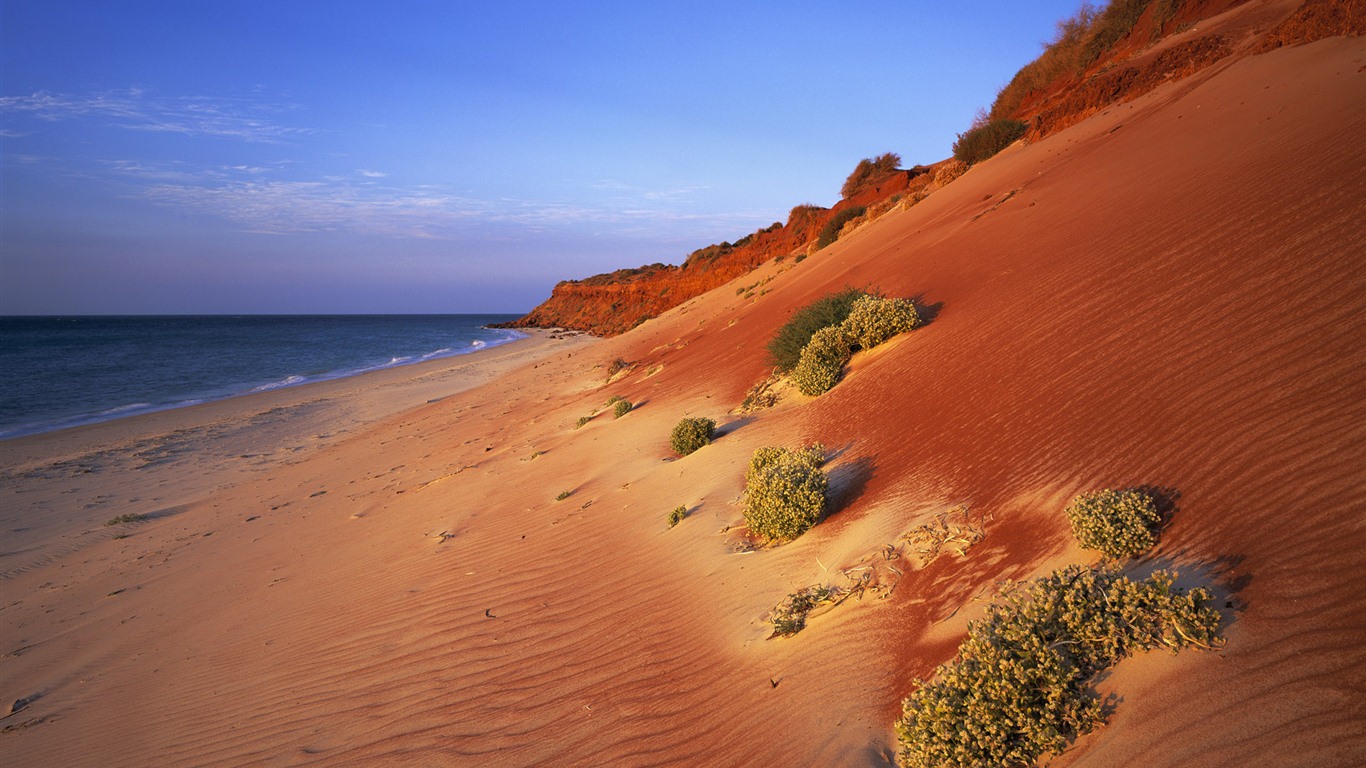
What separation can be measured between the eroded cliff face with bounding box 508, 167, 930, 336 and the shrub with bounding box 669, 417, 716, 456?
22.3 metres

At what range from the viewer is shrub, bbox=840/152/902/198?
37469 mm

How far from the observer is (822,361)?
949 centimetres

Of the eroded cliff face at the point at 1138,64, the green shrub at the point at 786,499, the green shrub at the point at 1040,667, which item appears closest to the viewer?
the green shrub at the point at 1040,667

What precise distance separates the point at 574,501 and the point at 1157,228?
7.72 metres

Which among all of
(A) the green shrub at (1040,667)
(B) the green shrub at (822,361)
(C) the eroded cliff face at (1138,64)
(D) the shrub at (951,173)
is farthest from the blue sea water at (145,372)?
(D) the shrub at (951,173)

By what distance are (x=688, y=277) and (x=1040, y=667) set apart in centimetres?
4708

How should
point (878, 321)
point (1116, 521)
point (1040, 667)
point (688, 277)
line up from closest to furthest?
point (1040, 667), point (1116, 521), point (878, 321), point (688, 277)

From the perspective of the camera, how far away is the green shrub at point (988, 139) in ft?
81.4

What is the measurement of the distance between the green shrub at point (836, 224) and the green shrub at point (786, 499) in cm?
2503

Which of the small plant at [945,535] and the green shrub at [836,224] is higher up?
the green shrub at [836,224]

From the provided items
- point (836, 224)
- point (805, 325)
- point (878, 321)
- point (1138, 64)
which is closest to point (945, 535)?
point (878, 321)

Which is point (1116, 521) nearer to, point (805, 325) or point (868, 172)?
point (805, 325)

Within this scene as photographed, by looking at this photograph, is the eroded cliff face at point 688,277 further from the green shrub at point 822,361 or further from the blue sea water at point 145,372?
the green shrub at point 822,361

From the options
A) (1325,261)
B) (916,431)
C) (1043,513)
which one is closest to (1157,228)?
(1325,261)
